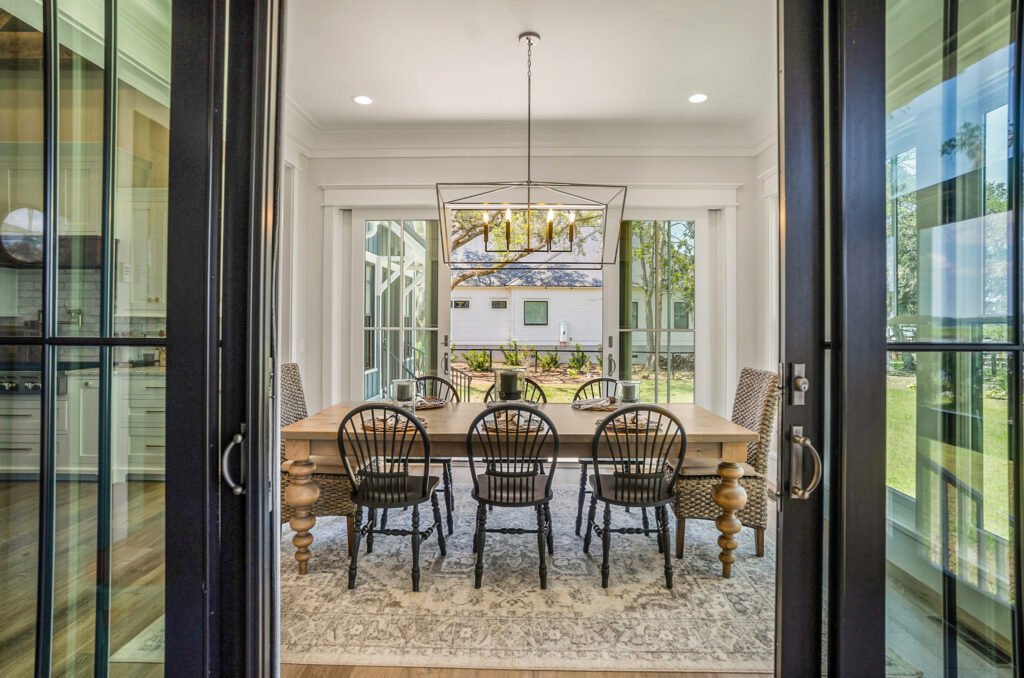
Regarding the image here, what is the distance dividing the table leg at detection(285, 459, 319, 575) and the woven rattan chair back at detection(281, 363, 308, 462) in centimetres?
61

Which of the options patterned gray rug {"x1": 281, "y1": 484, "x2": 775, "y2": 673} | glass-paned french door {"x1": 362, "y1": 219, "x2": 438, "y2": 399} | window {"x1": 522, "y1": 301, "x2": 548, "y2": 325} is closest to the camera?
patterned gray rug {"x1": 281, "y1": 484, "x2": 775, "y2": 673}

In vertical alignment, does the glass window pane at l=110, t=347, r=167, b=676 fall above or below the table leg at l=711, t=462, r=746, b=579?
above

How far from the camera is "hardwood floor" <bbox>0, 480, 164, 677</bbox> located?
108 cm

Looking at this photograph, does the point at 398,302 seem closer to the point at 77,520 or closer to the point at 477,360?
the point at 477,360

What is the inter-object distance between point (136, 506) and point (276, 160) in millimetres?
828

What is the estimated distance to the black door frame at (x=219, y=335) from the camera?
105cm

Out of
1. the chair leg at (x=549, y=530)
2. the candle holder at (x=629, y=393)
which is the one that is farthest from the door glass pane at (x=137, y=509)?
the candle holder at (x=629, y=393)

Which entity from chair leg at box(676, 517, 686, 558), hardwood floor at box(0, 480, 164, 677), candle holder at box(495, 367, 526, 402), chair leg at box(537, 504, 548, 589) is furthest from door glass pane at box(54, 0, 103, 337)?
chair leg at box(676, 517, 686, 558)

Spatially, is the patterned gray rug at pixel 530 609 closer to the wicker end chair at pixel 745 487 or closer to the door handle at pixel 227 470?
the wicker end chair at pixel 745 487

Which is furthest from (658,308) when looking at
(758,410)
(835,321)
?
(835,321)

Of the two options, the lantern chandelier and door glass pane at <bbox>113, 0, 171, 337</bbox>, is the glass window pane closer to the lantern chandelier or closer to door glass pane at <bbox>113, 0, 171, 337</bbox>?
door glass pane at <bbox>113, 0, 171, 337</bbox>

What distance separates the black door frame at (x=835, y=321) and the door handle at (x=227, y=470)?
3.86 ft

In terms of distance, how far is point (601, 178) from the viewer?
4062 mm

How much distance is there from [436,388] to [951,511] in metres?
3.45
